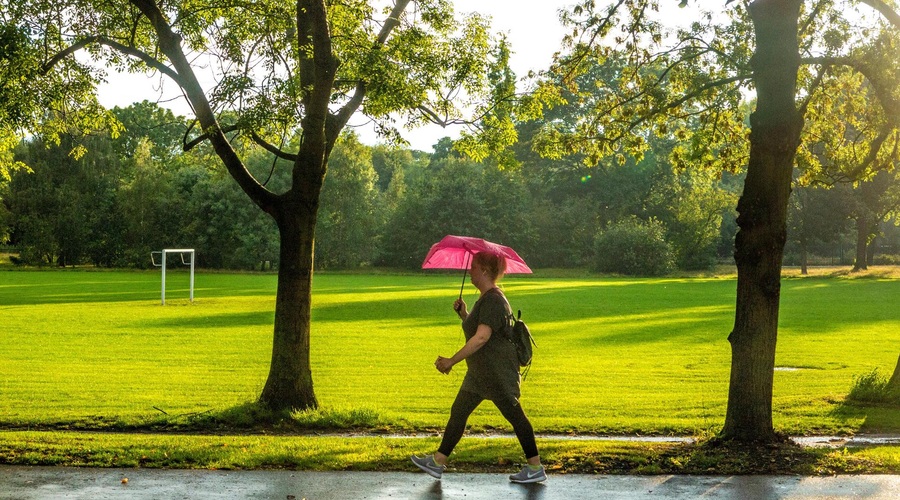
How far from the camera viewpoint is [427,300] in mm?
44844

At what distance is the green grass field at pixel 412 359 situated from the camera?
46.6 feet

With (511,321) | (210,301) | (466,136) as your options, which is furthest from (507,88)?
(210,301)

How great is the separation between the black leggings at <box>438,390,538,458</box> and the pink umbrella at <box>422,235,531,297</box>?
0.98 metres

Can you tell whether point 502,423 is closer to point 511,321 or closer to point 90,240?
point 511,321

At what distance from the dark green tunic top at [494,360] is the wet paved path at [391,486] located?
31.2 inches

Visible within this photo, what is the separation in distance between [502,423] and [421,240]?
237 ft

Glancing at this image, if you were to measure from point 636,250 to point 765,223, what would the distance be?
2769 inches

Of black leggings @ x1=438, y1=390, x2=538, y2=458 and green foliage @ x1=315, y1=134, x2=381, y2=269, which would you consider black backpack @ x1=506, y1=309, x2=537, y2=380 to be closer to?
black leggings @ x1=438, y1=390, x2=538, y2=458

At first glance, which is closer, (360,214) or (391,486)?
(391,486)

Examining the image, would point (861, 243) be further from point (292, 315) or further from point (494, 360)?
point (494, 360)

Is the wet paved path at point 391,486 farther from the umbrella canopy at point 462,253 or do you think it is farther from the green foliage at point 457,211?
the green foliage at point 457,211

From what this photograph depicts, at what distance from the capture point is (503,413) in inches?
320

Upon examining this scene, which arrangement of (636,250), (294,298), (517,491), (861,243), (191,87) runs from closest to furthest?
(517,491) < (191,87) < (294,298) < (861,243) < (636,250)

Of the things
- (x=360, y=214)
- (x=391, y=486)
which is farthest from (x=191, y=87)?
(x=360, y=214)
